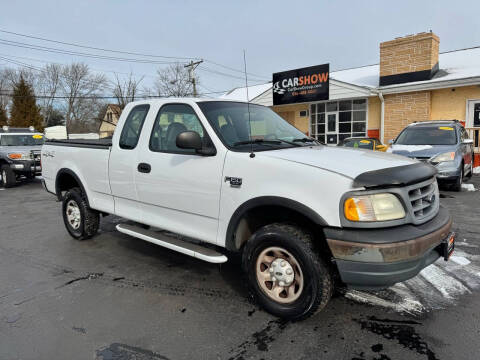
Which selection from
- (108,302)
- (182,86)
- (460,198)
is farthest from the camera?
(182,86)

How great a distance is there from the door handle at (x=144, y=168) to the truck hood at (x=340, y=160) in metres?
1.41

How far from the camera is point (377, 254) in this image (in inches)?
97.7

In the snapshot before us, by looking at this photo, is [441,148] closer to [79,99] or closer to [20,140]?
[20,140]

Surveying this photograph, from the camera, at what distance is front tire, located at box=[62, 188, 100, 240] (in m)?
5.22

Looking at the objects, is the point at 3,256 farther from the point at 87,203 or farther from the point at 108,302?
the point at 108,302

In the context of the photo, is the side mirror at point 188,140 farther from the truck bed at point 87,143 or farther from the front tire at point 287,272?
the truck bed at point 87,143

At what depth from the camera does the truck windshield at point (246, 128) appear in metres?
3.44

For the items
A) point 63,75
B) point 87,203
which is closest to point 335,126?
point 87,203

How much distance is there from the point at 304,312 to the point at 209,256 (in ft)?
3.23

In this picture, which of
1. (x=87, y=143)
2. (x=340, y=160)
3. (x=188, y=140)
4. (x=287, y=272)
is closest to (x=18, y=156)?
(x=87, y=143)

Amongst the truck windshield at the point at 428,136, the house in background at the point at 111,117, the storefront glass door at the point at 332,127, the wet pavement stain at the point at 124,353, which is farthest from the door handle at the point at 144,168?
the storefront glass door at the point at 332,127

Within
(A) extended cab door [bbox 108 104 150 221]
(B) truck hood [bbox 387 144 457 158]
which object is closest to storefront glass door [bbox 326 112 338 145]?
(B) truck hood [bbox 387 144 457 158]

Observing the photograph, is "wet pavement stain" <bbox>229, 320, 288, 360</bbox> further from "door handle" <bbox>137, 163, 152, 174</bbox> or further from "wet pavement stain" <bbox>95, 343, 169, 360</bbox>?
"door handle" <bbox>137, 163, 152, 174</bbox>

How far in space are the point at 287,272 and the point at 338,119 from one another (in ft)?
52.6
